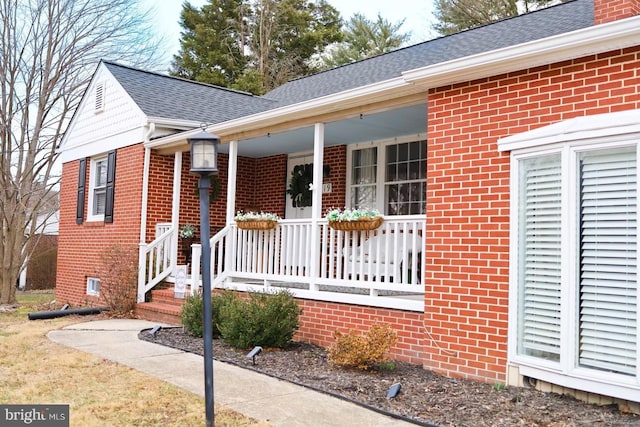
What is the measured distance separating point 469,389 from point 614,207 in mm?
1991

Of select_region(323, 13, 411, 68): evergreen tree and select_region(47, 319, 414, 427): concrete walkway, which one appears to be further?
select_region(323, 13, 411, 68): evergreen tree

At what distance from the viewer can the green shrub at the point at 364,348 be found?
5.64 meters

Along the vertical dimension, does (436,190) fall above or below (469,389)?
above

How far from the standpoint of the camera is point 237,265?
28.0ft

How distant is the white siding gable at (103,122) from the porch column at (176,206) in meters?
0.89

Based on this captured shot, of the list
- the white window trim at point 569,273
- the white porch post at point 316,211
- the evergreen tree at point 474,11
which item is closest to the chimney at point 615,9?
the white window trim at point 569,273

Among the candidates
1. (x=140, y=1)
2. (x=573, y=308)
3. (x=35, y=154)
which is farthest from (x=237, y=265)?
(x=140, y=1)

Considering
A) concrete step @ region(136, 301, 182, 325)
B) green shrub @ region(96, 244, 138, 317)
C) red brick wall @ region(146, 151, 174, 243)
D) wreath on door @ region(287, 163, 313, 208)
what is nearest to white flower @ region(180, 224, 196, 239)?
red brick wall @ region(146, 151, 174, 243)

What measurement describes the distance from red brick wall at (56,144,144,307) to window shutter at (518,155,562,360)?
7.68m

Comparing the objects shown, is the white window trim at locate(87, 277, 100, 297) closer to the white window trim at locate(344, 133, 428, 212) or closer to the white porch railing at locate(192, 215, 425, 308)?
the white porch railing at locate(192, 215, 425, 308)

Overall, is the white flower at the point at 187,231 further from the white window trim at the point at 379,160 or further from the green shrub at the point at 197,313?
the green shrub at the point at 197,313

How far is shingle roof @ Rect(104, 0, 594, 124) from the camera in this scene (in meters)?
8.26

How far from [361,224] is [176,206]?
4864mm

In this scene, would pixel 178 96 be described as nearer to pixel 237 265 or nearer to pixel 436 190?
pixel 237 265
